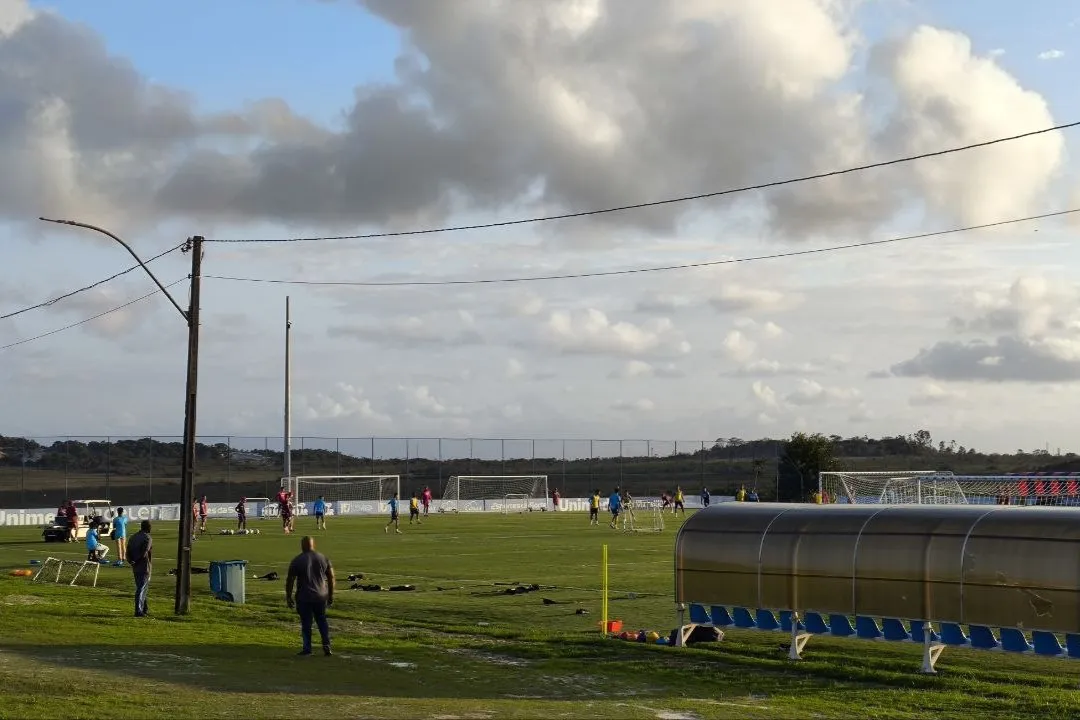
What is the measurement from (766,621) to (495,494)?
8326 cm

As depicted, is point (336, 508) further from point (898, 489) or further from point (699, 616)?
point (699, 616)

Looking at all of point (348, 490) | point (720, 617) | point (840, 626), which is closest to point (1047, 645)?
point (840, 626)

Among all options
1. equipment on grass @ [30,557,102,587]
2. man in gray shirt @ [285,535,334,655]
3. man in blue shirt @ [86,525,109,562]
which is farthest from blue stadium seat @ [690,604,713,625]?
man in blue shirt @ [86,525,109,562]

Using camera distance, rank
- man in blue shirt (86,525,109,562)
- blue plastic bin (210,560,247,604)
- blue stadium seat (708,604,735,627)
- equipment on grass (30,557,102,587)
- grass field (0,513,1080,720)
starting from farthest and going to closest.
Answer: man in blue shirt (86,525,109,562) → equipment on grass (30,557,102,587) → blue plastic bin (210,560,247,604) → blue stadium seat (708,604,735,627) → grass field (0,513,1080,720)

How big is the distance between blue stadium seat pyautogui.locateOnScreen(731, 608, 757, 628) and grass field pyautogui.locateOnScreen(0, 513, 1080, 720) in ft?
1.25

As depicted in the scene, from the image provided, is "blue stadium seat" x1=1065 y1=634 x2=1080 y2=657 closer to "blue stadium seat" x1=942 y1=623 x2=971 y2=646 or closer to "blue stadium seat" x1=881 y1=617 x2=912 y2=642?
"blue stadium seat" x1=942 y1=623 x2=971 y2=646

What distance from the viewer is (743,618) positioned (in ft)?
78.7

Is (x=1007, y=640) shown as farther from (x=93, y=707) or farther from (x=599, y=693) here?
(x=93, y=707)

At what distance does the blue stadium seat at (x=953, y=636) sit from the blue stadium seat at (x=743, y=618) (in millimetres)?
3593

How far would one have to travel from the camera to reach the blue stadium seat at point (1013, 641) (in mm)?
20062

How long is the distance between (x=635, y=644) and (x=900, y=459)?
5027 inches

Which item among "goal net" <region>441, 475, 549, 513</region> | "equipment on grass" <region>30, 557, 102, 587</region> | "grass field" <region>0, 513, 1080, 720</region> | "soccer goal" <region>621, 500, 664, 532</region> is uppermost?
"goal net" <region>441, 475, 549, 513</region>

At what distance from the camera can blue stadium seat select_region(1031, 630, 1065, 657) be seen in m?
19.7

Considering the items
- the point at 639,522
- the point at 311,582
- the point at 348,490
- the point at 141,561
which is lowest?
the point at 639,522
